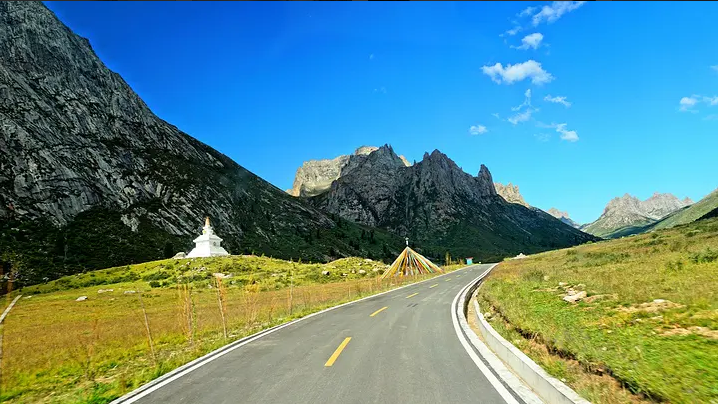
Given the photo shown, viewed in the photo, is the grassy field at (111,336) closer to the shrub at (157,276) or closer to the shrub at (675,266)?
the shrub at (157,276)

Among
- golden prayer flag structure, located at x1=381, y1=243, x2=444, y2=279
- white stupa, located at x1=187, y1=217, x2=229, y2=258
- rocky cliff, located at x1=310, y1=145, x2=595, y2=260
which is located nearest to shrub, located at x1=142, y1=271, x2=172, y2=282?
white stupa, located at x1=187, y1=217, x2=229, y2=258

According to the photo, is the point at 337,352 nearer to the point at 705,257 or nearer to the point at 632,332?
the point at 632,332

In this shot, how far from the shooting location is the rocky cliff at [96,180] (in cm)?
6644

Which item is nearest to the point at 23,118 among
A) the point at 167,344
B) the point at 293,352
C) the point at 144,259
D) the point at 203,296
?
A: the point at 144,259

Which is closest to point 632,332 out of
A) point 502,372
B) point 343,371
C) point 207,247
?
point 502,372

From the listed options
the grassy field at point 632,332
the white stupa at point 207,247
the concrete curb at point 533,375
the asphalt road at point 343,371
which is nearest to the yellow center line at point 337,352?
the asphalt road at point 343,371

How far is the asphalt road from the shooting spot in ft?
19.7

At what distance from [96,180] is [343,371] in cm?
9580

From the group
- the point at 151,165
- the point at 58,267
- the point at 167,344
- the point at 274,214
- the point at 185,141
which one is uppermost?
the point at 185,141

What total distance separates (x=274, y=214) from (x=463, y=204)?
104318 millimetres

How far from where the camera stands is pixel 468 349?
8.98 metres

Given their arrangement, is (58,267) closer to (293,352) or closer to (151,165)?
(151,165)

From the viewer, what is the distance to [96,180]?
82.9m

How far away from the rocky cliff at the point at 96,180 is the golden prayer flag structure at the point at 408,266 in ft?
156
